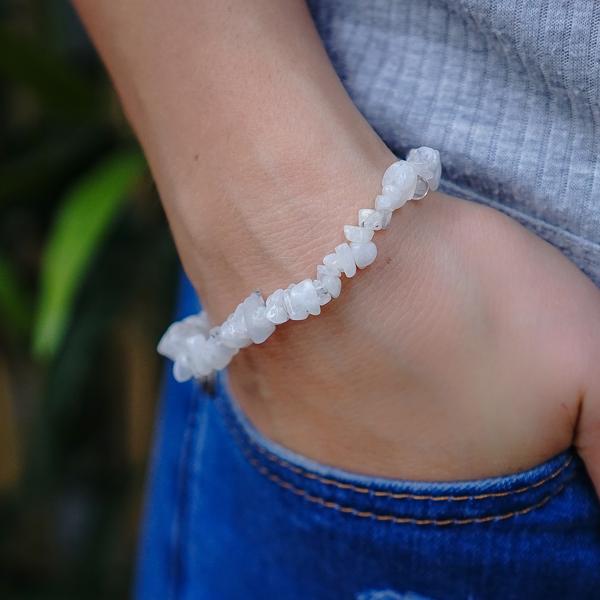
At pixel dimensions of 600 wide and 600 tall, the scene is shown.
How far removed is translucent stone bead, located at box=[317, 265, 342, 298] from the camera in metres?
0.51

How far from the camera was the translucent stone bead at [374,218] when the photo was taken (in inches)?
20.3

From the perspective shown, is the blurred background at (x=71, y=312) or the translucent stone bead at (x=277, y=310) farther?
the blurred background at (x=71, y=312)

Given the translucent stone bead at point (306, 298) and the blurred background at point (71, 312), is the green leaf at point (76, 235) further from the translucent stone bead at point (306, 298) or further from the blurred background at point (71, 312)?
the translucent stone bead at point (306, 298)

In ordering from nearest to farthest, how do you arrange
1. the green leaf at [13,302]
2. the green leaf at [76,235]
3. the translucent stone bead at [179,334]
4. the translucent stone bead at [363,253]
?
the translucent stone bead at [363,253], the translucent stone bead at [179,334], the green leaf at [76,235], the green leaf at [13,302]

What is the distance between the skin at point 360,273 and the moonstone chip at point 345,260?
15 millimetres

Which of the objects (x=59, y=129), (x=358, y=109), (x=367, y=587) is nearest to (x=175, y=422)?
(x=367, y=587)

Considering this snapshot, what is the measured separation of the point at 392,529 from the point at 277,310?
18cm

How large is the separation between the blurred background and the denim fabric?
2.37ft

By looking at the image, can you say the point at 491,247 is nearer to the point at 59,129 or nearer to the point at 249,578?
the point at 249,578

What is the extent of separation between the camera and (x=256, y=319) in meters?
0.53

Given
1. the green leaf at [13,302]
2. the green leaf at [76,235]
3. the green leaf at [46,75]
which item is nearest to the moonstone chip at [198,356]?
the green leaf at [76,235]

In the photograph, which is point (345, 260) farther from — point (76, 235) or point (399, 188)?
point (76, 235)

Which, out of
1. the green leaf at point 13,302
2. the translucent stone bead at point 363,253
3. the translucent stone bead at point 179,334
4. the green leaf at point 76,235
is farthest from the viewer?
the green leaf at point 13,302

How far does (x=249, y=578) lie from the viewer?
2.37 feet
